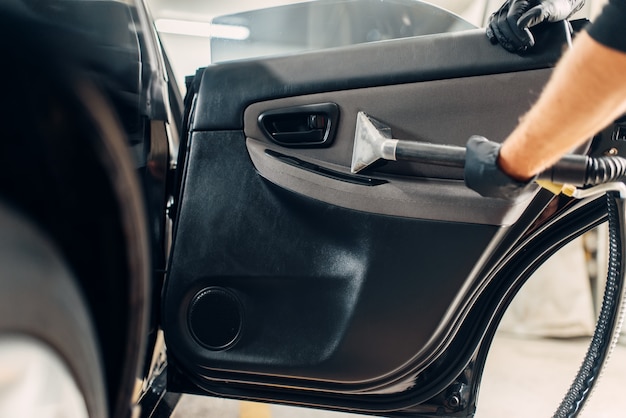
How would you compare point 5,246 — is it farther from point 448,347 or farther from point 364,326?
point 448,347

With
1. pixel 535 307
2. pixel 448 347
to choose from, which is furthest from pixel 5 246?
pixel 535 307

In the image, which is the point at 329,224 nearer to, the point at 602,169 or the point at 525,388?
the point at 602,169

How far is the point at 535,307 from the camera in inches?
107

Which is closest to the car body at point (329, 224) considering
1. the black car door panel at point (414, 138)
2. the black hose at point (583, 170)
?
the black car door panel at point (414, 138)

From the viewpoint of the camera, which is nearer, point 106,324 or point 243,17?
point 106,324

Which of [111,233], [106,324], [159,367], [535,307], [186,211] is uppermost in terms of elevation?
[111,233]

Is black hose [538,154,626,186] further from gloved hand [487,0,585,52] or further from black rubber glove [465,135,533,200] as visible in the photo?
gloved hand [487,0,585,52]

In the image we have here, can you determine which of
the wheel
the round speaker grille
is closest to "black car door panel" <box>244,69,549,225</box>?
the round speaker grille

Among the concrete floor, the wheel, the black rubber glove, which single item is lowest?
the concrete floor

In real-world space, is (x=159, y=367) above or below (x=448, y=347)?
below

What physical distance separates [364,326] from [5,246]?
0.69 meters

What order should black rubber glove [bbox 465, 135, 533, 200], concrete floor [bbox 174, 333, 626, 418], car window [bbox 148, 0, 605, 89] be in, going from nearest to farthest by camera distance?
black rubber glove [bbox 465, 135, 533, 200] → concrete floor [bbox 174, 333, 626, 418] → car window [bbox 148, 0, 605, 89]

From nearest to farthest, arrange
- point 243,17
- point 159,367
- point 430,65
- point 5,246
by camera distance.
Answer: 1. point 5,246
2. point 430,65
3. point 159,367
4. point 243,17

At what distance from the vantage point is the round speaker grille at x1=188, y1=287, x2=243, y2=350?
1.03 meters
